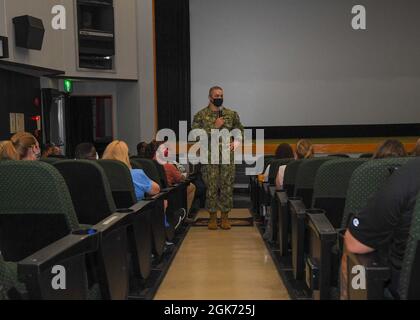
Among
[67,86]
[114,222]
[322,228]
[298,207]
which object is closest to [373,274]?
[322,228]

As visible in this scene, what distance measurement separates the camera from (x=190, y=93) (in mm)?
9227

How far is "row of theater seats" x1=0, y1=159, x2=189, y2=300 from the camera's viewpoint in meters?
1.48

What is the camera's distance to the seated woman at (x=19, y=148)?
2.47 metres

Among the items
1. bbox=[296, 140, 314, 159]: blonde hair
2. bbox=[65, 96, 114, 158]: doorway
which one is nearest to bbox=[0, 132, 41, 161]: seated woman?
bbox=[296, 140, 314, 159]: blonde hair

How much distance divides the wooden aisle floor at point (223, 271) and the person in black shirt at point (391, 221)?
56.5 inches

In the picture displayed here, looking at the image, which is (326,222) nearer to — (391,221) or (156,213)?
(391,221)

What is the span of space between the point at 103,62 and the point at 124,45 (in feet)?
1.75

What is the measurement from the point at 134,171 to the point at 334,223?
1367 mm

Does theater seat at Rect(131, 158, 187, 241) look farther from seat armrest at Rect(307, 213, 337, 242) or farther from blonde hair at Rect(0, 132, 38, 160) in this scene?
seat armrest at Rect(307, 213, 337, 242)

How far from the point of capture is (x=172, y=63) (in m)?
8.91

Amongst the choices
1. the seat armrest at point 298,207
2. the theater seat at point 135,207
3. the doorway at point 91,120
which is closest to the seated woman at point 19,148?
the theater seat at point 135,207

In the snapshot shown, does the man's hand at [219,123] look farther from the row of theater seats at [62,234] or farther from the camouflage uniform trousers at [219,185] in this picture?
the row of theater seats at [62,234]

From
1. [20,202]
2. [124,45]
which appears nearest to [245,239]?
[20,202]

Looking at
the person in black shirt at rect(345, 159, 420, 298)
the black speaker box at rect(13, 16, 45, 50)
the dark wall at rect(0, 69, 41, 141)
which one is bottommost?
the person in black shirt at rect(345, 159, 420, 298)
